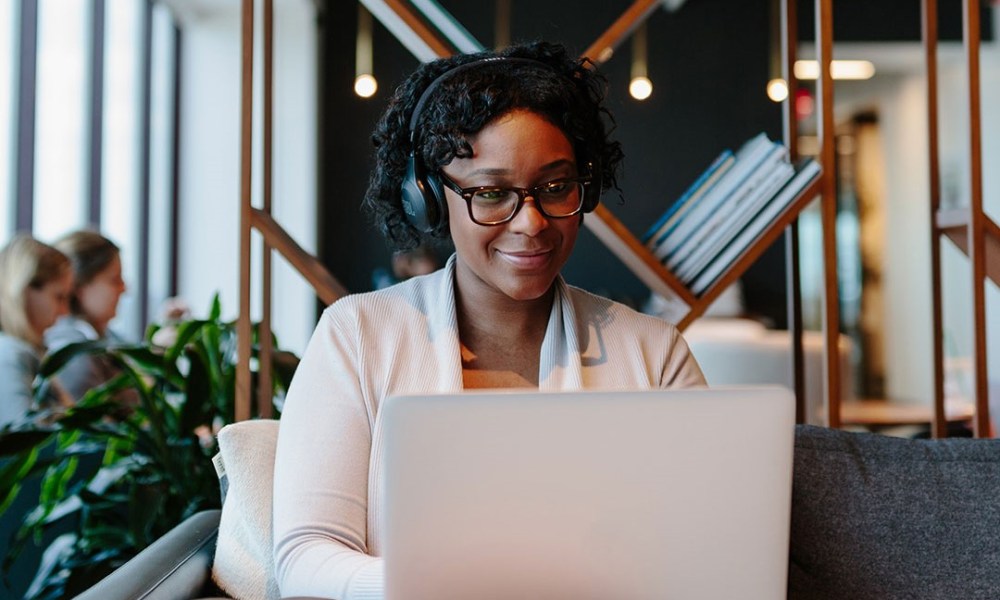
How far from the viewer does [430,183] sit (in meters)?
1.46

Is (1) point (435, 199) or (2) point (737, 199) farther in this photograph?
(2) point (737, 199)

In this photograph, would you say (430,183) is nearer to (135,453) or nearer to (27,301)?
(135,453)

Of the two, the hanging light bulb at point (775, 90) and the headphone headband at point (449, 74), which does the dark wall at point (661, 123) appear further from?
the headphone headband at point (449, 74)

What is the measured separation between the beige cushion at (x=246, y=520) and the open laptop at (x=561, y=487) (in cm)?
63

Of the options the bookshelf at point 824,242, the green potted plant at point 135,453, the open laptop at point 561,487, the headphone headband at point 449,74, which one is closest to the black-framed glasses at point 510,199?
the headphone headband at point 449,74

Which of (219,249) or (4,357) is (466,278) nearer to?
(4,357)

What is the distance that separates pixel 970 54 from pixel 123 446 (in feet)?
6.12

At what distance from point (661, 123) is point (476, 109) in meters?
5.79

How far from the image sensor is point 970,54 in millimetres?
1810

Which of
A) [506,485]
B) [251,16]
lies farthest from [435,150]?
[506,485]

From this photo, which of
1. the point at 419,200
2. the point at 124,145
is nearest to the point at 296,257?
the point at 419,200

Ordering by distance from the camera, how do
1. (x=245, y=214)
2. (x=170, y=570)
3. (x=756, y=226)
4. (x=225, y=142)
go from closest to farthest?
(x=170, y=570), (x=245, y=214), (x=756, y=226), (x=225, y=142)

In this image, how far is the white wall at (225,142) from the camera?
6648mm

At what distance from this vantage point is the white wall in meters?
6.65
